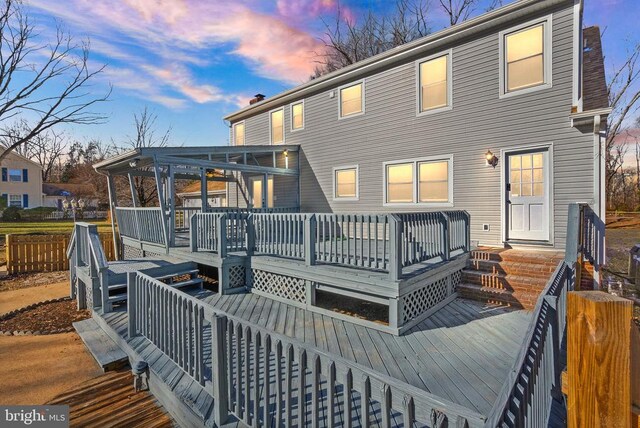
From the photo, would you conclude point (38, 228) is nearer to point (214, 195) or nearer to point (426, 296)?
point (214, 195)

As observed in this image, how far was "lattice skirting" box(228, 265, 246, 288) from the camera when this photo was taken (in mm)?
7125

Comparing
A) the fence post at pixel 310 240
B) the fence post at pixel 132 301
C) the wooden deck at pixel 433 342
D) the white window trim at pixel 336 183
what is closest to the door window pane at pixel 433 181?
the white window trim at pixel 336 183

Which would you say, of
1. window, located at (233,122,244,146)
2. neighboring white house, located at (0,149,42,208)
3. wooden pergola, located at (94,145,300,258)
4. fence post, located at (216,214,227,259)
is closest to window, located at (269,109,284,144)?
wooden pergola, located at (94,145,300,258)

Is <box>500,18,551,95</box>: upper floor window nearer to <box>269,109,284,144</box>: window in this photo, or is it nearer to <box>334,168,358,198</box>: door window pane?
<box>334,168,358,198</box>: door window pane

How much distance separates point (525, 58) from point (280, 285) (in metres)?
7.87

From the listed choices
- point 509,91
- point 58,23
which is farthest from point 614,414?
point 58,23

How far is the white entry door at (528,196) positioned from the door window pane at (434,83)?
2517 mm

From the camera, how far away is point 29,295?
8.56 metres

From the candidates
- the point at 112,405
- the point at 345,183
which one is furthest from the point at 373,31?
the point at 112,405

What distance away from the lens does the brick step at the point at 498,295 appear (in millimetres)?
5848

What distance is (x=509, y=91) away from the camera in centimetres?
787

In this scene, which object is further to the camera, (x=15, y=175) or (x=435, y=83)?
(x=15, y=175)

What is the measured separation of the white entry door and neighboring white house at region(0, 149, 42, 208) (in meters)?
42.5

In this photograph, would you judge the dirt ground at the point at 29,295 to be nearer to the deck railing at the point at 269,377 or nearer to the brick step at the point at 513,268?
the deck railing at the point at 269,377
